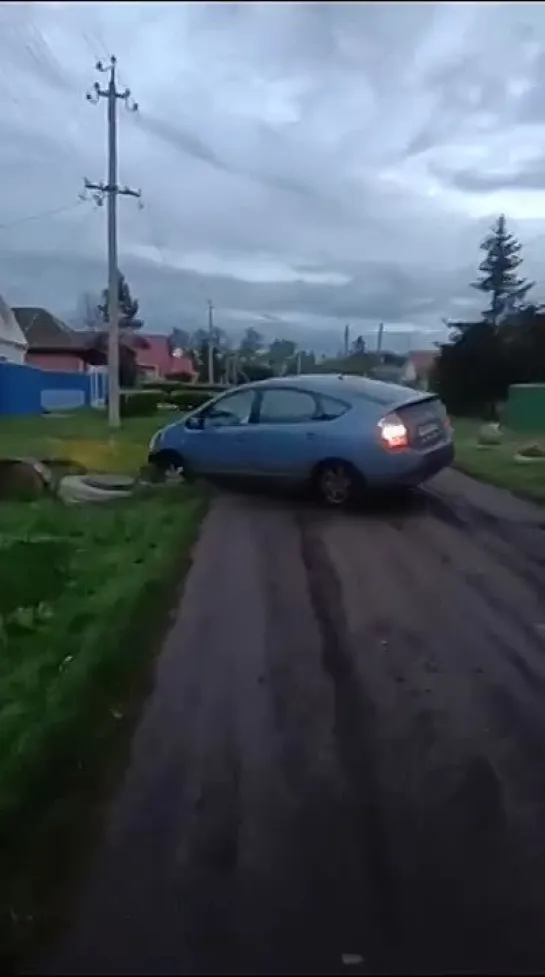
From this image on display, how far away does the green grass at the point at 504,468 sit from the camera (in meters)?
14.2

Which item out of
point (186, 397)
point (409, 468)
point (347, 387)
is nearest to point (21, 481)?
point (347, 387)

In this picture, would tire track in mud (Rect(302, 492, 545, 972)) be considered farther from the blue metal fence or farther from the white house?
the blue metal fence

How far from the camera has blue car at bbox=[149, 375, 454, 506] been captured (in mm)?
12320

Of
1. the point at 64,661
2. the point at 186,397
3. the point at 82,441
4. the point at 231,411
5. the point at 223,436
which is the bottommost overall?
the point at 82,441

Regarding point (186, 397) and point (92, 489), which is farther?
point (186, 397)

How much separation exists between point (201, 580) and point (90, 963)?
5241mm

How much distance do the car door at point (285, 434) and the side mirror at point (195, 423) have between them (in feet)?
2.90

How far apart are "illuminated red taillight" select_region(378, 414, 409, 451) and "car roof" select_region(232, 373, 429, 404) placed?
14.5 inches

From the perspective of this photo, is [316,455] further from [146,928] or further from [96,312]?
[96,312]

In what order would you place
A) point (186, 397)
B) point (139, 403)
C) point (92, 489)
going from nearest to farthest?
point (92, 489) < point (186, 397) < point (139, 403)

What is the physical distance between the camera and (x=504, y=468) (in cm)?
1712

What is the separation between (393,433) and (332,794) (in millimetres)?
8410

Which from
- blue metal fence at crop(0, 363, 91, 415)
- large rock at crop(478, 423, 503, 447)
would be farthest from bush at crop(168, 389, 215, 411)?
large rock at crop(478, 423, 503, 447)

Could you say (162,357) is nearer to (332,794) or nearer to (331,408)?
(331,408)
